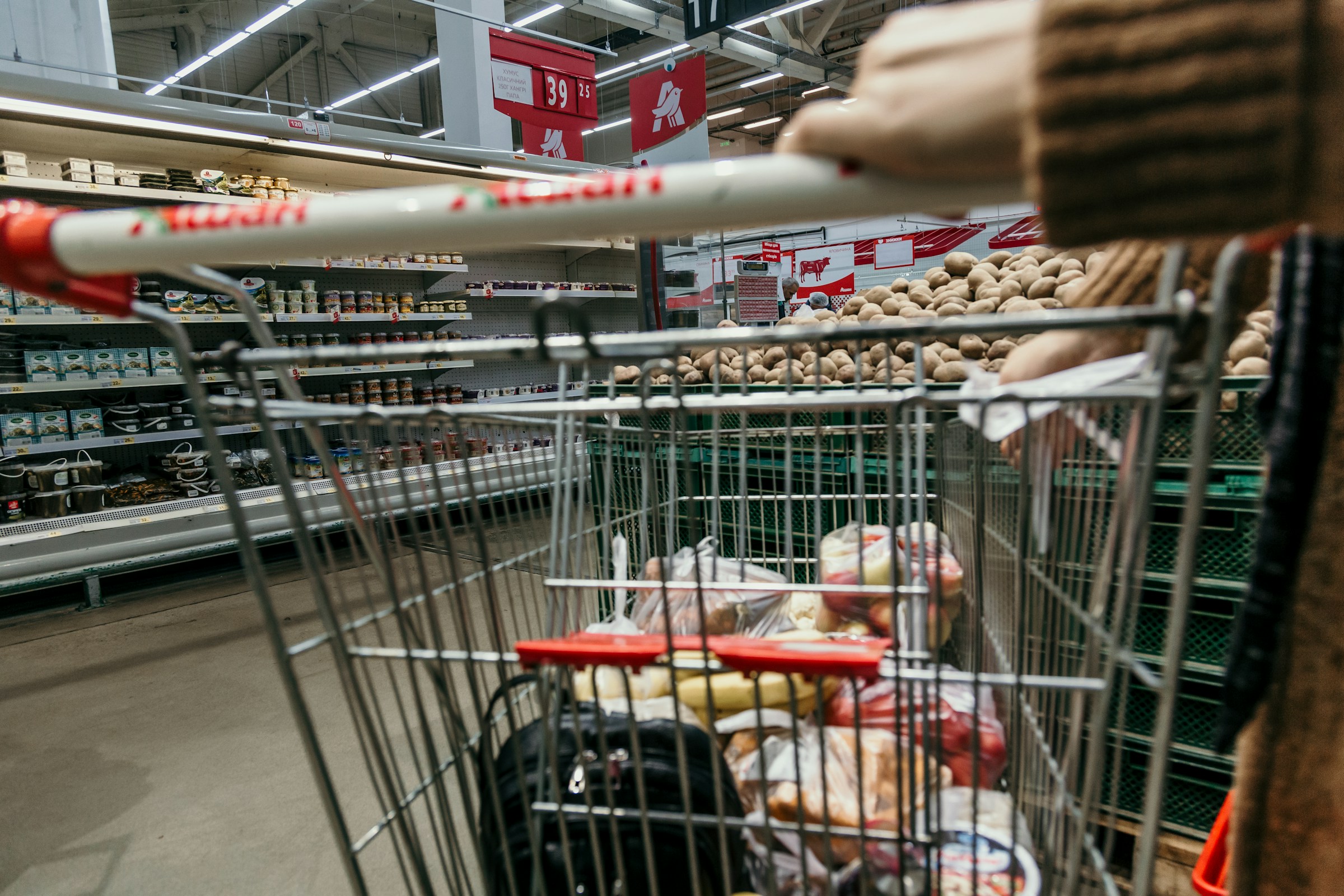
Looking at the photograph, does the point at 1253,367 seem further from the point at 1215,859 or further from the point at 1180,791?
the point at 1215,859

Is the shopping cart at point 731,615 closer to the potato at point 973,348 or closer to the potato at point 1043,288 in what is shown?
the potato at point 973,348

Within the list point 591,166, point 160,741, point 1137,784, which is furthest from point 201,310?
point 1137,784

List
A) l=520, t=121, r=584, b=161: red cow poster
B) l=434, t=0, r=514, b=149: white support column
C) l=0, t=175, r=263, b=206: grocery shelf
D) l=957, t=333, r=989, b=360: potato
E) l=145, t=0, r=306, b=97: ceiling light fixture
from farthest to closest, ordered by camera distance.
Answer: l=145, t=0, r=306, b=97: ceiling light fixture, l=434, t=0, r=514, b=149: white support column, l=520, t=121, r=584, b=161: red cow poster, l=0, t=175, r=263, b=206: grocery shelf, l=957, t=333, r=989, b=360: potato

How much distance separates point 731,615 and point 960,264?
2.71 m

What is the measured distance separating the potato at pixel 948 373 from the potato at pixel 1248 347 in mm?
751

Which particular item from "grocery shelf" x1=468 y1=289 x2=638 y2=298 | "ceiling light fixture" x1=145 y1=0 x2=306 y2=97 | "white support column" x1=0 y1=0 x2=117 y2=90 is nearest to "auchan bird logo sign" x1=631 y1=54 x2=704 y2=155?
"grocery shelf" x1=468 y1=289 x2=638 y2=298

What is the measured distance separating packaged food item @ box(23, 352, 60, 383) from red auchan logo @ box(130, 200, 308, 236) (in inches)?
165

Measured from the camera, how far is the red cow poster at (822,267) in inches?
418

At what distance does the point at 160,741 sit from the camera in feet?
8.20

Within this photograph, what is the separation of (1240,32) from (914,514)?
1.63 m

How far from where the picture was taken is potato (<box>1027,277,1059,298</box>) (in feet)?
9.29

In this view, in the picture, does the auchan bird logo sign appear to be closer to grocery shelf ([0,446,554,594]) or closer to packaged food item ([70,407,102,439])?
grocery shelf ([0,446,554,594])

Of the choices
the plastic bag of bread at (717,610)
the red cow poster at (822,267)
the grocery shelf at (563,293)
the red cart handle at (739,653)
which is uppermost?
the red cow poster at (822,267)

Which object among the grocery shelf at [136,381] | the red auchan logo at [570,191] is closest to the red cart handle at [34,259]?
the red auchan logo at [570,191]
